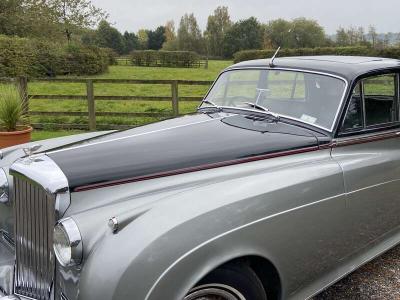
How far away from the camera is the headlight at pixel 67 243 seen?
208 centimetres

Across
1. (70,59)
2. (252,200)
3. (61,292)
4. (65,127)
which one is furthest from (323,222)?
(70,59)

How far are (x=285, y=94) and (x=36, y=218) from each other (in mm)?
2228

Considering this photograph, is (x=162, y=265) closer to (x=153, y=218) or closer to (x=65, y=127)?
(x=153, y=218)

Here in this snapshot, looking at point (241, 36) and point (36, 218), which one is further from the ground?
point (241, 36)

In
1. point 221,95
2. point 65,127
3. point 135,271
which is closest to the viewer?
point 135,271

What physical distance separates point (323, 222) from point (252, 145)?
690 mm

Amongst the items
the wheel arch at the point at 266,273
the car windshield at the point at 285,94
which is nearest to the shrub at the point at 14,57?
the car windshield at the point at 285,94

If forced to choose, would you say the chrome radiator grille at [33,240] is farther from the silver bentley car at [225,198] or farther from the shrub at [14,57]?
the shrub at [14,57]

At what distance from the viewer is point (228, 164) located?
9.14ft

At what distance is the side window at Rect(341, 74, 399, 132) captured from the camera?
11.1 ft

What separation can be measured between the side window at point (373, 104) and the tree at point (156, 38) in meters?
81.1

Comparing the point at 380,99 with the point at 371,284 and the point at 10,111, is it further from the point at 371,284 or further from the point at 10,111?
the point at 10,111

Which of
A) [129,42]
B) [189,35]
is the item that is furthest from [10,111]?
[129,42]

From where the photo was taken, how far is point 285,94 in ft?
12.0
